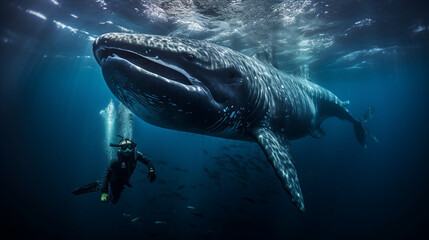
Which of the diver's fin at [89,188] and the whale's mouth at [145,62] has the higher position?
the whale's mouth at [145,62]

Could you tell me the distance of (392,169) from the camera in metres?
49.7

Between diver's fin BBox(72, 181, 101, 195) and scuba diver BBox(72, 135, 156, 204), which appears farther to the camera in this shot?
scuba diver BBox(72, 135, 156, 204)

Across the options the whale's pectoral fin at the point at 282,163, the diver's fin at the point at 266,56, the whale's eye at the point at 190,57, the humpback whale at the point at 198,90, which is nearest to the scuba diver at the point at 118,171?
the humpback whale at the point at 198,90

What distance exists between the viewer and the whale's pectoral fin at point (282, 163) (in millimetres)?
3682

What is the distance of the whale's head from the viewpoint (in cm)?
291

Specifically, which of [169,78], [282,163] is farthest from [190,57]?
[282,163]

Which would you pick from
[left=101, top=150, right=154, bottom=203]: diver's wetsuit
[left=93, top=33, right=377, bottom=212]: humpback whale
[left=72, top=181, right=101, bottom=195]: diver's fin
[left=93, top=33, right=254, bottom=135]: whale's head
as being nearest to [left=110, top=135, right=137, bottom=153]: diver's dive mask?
[left=101, top=150, right=154, bottom=203]: diver's wetsuit

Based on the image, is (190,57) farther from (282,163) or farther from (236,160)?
(236,160)

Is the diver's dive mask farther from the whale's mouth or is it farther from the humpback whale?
the whale's mouth

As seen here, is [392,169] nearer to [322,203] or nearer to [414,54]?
[414,54]

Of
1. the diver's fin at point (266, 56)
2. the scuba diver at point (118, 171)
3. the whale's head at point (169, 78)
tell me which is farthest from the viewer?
the diver's fin at point (266, 56)

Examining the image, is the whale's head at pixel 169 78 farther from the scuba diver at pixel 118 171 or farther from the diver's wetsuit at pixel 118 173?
the diver's wetsuit at pixel 118 173

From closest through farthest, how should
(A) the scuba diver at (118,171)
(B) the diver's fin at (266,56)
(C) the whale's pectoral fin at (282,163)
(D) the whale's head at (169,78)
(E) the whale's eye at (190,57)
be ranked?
(D) the whale's head at (169,78), (E) the whale's eye at (190,57), (C) the whale's pectoral fin at (282,163), (A) the scuba diver at (118,171), (B) the diver's fin at (266,56)

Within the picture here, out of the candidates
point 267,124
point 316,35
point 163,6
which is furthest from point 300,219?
point 163,6
